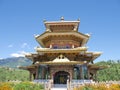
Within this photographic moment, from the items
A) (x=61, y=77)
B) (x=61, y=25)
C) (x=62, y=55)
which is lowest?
(x=61, y=77)

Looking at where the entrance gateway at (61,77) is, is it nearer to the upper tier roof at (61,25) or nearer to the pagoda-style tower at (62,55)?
the pagoda-style tower at (62,55)

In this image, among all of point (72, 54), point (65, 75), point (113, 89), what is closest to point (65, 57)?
point (72, 54)

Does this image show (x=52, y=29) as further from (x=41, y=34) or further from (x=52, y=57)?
(x=52, y=57)

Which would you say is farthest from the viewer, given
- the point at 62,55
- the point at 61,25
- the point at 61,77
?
the point at 61,25

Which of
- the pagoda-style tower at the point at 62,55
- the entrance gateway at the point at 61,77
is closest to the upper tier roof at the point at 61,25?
the pagoda-style tower at the point at 62,55

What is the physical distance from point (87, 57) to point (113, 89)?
13.6 m

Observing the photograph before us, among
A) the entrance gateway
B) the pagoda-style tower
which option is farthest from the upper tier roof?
the entrance gateway

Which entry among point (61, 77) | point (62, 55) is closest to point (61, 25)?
point (62, 55)

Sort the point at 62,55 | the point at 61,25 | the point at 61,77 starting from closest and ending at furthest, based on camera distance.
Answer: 1. the point at 62,55
2. the point at 61,77
3. the point at 61,25

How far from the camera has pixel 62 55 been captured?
30.9m

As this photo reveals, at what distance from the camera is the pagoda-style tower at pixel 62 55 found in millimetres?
30562

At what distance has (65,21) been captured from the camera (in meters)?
33.5

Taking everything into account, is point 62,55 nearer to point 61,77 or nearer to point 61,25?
point 61,77

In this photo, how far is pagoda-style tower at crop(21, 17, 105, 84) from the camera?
3056 centimetres
